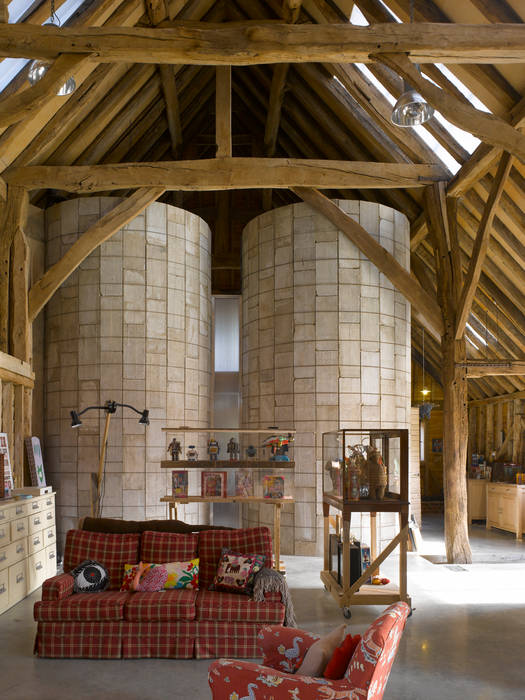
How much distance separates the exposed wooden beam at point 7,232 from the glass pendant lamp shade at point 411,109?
16.7ft

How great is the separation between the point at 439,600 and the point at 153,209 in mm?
6836

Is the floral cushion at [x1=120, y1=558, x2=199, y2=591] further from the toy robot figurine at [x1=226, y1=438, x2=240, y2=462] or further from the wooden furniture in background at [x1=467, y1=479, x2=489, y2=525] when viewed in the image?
the wooden furniture in background at [x1=467, y1=479, x2=489, y2=525]

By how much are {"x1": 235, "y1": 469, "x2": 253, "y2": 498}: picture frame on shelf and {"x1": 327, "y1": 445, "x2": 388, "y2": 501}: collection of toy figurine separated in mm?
1648

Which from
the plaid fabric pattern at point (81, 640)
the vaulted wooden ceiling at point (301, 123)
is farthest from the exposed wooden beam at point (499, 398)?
the plaid fabric pattern at point (81, 640)

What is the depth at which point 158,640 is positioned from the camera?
5.08 metres

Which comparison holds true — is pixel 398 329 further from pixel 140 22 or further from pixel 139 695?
pixel 139 695

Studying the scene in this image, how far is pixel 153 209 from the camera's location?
33.6ft

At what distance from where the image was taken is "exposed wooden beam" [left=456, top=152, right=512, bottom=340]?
7926 millimetres

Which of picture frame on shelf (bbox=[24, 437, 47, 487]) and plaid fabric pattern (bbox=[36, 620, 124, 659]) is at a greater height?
picture frame on shelf (bbox=[24, 437, 47, 487])

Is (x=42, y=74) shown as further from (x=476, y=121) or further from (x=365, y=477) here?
(x=365, y=477)

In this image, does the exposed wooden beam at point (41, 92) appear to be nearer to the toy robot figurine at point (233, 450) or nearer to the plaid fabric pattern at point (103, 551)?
the plaid fabric pattern at point (103, 551)

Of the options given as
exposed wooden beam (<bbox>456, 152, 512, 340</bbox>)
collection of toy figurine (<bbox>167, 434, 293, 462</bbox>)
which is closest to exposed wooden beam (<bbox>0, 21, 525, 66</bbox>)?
exposed wooden beam (<bbox>456, 152, 512, 340</bbox>)

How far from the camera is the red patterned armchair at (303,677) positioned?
9.90 ft

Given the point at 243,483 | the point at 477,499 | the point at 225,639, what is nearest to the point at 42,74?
the point at 243,483
